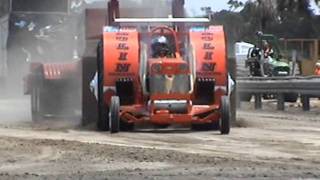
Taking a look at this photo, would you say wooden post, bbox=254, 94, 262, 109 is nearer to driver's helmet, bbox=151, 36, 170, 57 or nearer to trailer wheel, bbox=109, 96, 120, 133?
driver's helmet, bbox=151, 36, 170, 57

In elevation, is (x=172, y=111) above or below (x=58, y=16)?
below

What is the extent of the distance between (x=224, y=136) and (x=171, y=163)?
393 cm

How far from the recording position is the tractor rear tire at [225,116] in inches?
586

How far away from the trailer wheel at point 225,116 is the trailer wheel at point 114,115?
1707 millimetres

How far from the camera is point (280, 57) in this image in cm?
3566

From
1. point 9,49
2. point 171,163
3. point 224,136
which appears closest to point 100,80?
point 224,136

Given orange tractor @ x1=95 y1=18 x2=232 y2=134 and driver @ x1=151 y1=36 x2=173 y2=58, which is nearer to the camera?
orange tractor @ x1=95 y1=18 x2=232 y2=134

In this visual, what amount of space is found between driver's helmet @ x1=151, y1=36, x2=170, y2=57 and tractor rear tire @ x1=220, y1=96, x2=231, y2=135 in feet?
4.53

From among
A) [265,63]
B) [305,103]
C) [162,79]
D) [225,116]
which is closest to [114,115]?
[162,79]

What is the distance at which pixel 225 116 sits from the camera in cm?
1486

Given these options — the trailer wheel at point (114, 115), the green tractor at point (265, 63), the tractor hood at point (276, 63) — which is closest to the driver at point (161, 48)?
the trailer wheel at point (114, 115)

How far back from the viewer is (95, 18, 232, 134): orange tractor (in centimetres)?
1525

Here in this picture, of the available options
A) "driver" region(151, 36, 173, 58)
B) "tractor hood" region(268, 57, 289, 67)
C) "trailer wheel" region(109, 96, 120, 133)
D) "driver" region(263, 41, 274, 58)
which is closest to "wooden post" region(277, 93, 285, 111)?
"driver" region(151, 36, 173, 58)

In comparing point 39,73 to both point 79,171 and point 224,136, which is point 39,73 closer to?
point 224,136
